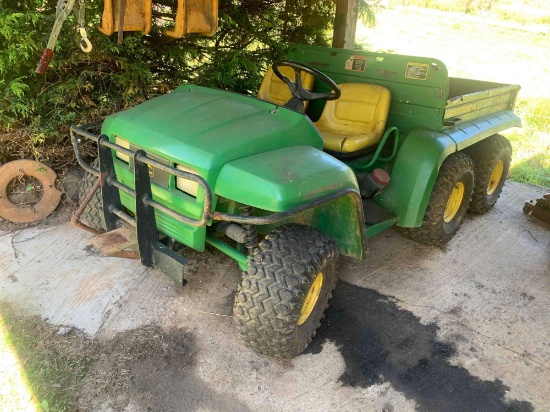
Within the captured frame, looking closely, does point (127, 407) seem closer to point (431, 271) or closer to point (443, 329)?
point (443, 329)

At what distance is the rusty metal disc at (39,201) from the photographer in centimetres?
375

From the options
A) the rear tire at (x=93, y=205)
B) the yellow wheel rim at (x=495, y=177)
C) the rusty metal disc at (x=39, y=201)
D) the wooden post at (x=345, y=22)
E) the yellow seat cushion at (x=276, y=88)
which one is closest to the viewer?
the rear tire at (x=93, y=205)

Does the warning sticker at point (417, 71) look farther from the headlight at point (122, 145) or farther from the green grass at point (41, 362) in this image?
the green grass at point (41, 362)

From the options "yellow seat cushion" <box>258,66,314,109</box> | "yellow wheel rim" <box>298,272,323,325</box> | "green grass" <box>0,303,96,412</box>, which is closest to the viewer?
"green grass" <box>0,303,96,412</box>

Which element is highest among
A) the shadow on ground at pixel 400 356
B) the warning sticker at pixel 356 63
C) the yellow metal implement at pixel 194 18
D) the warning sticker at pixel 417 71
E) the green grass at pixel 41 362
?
the yellow metal implement at pixel 194 18

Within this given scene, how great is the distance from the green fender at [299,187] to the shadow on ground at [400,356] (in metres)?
0.51

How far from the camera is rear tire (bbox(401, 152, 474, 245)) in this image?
11.8ft

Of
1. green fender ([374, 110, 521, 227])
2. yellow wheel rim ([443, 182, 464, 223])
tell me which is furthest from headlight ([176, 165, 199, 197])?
yellow wheel rim ([443, 182, 464, 223])

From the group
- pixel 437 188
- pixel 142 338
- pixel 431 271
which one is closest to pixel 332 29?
pixel 437 188

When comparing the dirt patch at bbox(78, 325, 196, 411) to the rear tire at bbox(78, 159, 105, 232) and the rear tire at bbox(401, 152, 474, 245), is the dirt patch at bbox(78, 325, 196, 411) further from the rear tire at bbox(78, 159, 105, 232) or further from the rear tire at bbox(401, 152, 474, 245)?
the rear tire at bbox(401, 152, 474, 245)

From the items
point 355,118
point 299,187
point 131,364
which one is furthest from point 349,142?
point 131,364

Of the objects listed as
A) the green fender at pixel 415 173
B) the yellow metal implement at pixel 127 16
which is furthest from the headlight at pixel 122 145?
the green fender at pixel 415 173

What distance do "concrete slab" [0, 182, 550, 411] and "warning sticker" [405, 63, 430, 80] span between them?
1.35 metres

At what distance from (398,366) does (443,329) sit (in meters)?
0.50
